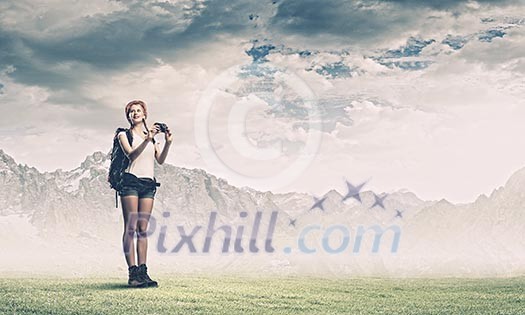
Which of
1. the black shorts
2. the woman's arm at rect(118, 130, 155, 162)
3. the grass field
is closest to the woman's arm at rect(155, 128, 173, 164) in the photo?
the woman's arm at rect(118, 130, 155, 162)

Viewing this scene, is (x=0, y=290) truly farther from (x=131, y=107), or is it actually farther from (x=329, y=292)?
(x=329, y=292)

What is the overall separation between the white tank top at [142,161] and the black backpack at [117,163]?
0.15 metres

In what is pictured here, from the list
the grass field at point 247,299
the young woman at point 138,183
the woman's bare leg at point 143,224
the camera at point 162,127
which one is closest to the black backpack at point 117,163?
the young woman at point 138,183

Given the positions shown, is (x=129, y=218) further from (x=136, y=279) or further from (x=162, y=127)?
(x=162, y=127)

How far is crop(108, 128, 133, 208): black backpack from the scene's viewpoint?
17875 millimetres

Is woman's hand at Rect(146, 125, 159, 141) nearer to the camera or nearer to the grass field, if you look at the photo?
the camera

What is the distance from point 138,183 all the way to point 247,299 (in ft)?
16.1

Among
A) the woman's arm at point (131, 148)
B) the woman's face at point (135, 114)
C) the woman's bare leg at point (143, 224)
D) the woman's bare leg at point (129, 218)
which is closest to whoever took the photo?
the woman's arm at point (131, 148)

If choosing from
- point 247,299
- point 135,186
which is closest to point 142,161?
point 135,186

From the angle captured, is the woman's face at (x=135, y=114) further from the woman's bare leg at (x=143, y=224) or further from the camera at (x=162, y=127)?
the woman's bare leg at (x=143, y=224)

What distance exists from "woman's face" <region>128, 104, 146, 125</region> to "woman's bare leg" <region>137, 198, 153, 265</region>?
2535 mm

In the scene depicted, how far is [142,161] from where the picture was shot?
17.9m

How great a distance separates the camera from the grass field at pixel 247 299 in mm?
14953

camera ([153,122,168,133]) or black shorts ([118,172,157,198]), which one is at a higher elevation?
camera ([153,122,168,133])
